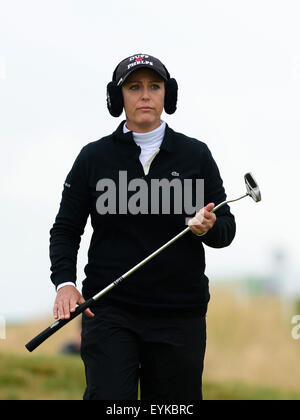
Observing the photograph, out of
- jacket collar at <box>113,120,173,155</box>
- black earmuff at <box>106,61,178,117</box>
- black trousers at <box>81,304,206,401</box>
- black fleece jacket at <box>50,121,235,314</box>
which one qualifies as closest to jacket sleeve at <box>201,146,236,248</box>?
black fleece jacket at <box>50,121,235,314</box>

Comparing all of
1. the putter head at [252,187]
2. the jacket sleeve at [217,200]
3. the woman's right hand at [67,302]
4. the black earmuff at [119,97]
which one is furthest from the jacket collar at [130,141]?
the woman's right hand at [67,302]

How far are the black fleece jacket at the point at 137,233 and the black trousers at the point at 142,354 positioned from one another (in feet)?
0.33

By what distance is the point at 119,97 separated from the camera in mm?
5277

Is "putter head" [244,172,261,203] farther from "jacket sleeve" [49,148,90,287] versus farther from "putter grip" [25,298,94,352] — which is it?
"putter grip" [25,298,94,352]

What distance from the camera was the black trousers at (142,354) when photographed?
4.87m

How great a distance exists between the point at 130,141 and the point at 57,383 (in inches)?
210

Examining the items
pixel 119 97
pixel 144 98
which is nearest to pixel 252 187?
pixel 144 98

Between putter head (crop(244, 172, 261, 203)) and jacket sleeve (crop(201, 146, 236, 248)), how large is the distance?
23cm

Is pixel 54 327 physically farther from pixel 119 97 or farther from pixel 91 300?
pixel 119 97

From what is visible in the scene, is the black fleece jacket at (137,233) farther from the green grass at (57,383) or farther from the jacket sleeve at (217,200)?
the green grass at (57,383)

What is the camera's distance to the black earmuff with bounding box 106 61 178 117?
5.27m

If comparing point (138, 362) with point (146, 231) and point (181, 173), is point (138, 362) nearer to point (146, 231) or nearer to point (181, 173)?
point (146, 231)
